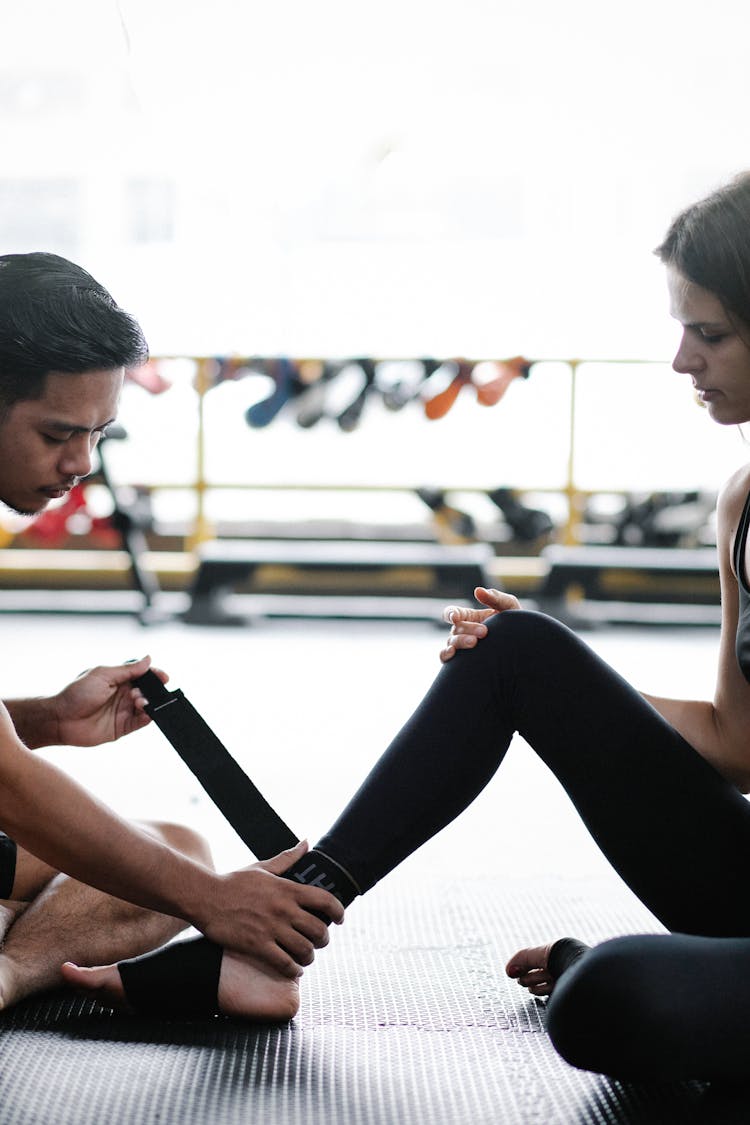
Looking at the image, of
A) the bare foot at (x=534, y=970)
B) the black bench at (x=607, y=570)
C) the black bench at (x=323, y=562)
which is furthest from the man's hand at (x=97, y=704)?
the black bench at (x=607, y=570)

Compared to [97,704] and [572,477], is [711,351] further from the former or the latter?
[572,477]

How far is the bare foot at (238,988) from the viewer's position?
49.4 inches

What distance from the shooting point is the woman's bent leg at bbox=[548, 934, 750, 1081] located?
987 millimetres

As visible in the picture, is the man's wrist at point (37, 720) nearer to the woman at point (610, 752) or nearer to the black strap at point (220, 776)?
the black strap at point (220, 776)

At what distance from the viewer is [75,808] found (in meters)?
1.15

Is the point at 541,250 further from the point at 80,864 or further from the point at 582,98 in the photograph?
the point at 80,864

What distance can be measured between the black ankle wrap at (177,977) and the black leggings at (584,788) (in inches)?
6.9

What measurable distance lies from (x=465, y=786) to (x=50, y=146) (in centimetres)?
532

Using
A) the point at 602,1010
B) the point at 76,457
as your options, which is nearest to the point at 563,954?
the point at 602,1010

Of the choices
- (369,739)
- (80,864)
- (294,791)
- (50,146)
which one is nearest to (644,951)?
(80,864)

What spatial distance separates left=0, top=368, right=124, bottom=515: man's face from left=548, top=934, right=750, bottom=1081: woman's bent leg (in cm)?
74

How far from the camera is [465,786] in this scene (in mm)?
1284

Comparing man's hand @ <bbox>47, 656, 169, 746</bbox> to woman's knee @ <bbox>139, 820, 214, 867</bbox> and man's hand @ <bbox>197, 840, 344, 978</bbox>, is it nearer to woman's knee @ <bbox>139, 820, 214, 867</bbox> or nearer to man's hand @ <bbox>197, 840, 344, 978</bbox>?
woman's knee @ <bbox>139, 820, 214, 867</bbox>

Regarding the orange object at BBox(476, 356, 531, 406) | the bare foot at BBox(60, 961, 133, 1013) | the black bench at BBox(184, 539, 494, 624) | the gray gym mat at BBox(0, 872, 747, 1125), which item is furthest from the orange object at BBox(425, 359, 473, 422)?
the bare foot at BBox(60, 961, 133, 1013)
